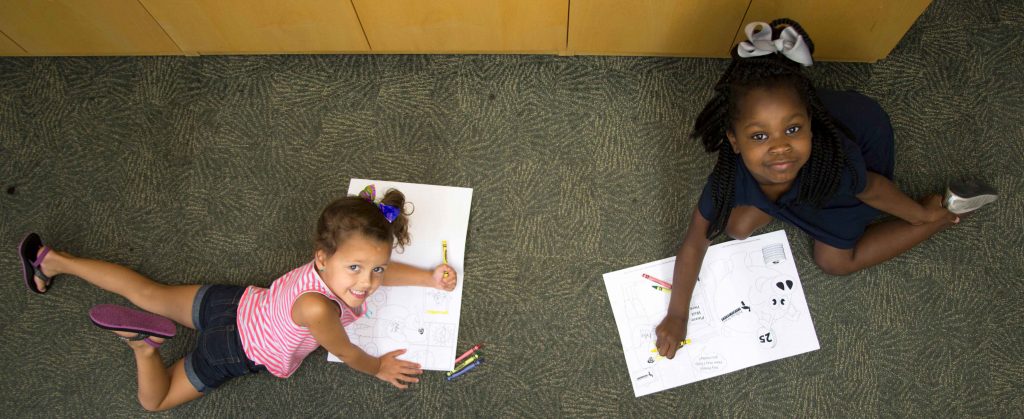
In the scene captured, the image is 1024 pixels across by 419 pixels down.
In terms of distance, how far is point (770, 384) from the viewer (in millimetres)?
1537

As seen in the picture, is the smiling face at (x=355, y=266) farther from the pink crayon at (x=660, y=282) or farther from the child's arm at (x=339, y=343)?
the pink crayon at (x=660, y=282)

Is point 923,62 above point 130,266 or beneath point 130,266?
above

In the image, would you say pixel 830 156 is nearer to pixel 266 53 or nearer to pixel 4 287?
pixel 266 53

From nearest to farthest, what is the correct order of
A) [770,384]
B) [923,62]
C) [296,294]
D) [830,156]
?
[830,156], [296,294], [770,384], [923,62]

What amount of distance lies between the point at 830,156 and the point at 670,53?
1.82 feet

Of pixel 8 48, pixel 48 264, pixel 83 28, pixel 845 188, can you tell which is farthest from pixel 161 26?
pixel 845 188

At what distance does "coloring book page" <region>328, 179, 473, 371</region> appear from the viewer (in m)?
1.59

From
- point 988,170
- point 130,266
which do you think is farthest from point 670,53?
point 130,266

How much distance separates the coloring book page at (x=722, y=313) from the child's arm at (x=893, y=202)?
246 mm

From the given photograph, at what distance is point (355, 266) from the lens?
1330mm

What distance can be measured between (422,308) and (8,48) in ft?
4.28

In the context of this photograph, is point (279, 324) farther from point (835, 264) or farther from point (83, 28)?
point (835, 264)

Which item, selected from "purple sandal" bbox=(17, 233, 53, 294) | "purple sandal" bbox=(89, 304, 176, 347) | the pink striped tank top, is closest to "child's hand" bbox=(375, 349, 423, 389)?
the pink striped tank top

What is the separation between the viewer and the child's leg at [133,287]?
5.28 feet
